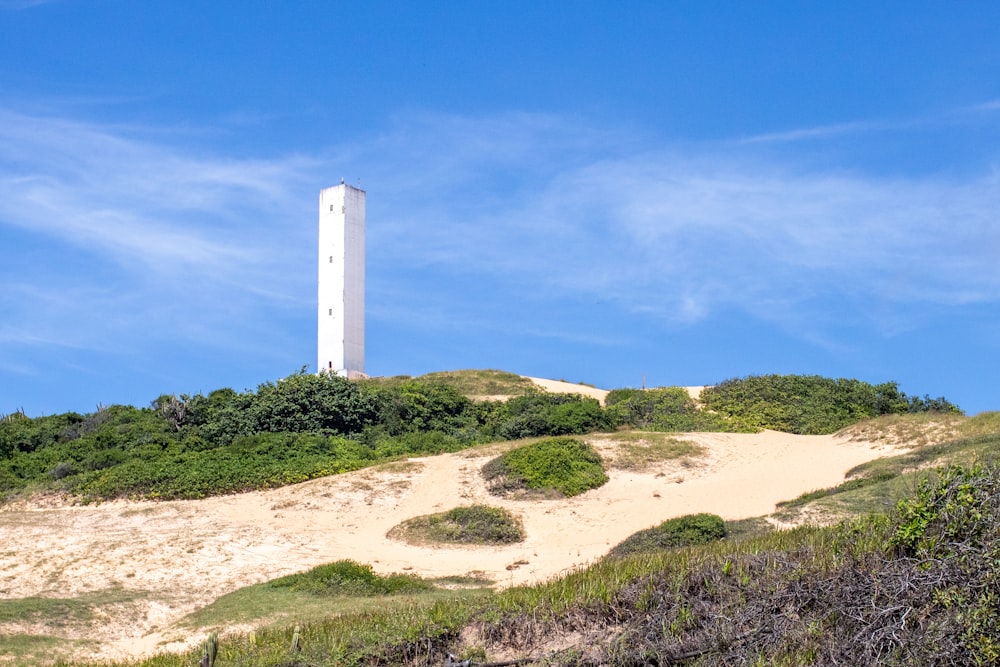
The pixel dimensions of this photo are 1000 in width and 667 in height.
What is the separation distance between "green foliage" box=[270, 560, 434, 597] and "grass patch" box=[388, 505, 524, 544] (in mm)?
3496

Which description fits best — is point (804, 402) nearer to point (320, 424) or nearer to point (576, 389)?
point (576, 389)

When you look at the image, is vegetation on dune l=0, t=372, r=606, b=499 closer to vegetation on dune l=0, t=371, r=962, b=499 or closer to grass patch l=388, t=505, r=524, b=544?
vegetation on dune l=0, t=371, r=962, b=499

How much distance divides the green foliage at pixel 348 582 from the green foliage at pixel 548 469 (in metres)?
7.41

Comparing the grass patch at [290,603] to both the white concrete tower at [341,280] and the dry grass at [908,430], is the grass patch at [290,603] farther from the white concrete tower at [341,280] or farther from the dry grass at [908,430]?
the white concrete tower at [341,280]

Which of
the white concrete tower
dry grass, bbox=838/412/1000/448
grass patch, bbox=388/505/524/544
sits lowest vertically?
grass patch, bbox=388/505/524/544

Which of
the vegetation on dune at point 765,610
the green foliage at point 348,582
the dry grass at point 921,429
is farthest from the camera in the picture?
the dry grass at point 921,429

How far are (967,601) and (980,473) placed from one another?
1439 millimetres

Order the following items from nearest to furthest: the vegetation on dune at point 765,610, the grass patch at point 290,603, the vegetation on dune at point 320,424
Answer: the vegetation on dune at point 765,610 < the grass patch at point 290,603 < the vegetation on dune at point 320,424

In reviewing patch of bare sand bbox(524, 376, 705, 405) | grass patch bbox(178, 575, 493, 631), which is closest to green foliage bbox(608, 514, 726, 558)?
grass patch bbox(178, 575, 493, 631)

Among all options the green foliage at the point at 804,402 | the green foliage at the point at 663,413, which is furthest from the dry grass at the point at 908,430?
the green foliage at the point at 663,413

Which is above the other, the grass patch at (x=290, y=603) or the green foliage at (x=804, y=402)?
the green foliage at (x=804, y=402)

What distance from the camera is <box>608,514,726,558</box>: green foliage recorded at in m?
19.5

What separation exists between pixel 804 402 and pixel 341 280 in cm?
1967

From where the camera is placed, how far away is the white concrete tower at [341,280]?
45.5m
